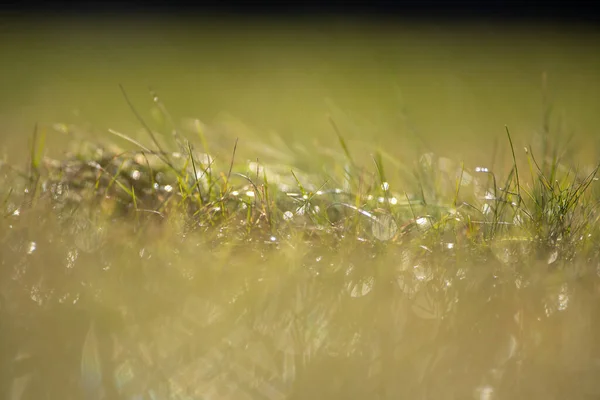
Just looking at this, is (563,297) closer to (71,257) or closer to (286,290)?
(286,290)

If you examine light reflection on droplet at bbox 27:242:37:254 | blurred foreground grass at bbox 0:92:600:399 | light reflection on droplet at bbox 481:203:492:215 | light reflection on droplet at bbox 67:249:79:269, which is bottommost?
light reflection on droplet at bbox 27:242:37:254

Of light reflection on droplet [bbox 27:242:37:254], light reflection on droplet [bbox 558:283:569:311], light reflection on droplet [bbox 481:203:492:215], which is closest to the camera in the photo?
light reflection on droplet [bbox 558:283:569:311]

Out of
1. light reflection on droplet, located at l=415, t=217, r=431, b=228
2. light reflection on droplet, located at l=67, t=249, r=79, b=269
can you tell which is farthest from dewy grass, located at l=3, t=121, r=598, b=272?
light reflection on droplet, located at l=67, t=249, r=79, b=269

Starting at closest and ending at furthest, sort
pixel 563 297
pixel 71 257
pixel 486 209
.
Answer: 1. pixel 563 297
2. pixel 71 257
3. pixel 486 209

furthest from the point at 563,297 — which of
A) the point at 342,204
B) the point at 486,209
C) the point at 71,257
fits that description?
the point at 71,257

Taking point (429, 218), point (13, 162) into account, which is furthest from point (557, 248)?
point (13, 162)

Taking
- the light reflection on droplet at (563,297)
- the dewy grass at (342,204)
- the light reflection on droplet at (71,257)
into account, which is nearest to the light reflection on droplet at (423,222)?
the dewy grass at (342,204)

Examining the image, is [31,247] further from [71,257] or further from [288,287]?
[288,287]

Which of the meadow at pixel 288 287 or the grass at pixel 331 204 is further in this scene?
the grass at pixel 331 204

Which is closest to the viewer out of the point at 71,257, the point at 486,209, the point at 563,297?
the point at 563,297

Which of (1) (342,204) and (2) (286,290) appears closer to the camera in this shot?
(2) (286,290)

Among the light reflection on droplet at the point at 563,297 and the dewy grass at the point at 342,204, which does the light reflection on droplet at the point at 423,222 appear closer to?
the dewy grass at the point at 342,204

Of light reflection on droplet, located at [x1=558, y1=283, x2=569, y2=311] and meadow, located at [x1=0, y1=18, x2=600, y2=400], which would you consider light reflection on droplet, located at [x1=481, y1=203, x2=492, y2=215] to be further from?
light reflection on droplet, located at [x1=558, y1=283, x2=569, y2=311]
